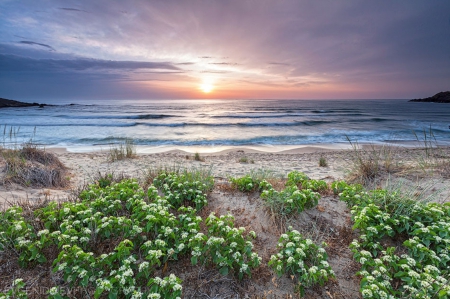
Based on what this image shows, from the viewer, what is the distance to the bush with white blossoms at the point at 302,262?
3.10 m

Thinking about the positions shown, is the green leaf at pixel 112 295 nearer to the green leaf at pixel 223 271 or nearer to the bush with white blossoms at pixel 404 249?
the green leaf at pixel 223 271

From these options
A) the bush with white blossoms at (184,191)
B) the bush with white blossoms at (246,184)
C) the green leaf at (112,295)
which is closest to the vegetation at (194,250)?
the green leaf at (112,295)

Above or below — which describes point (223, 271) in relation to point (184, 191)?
below

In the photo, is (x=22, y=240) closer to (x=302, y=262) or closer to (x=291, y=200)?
(x=302, y=262)

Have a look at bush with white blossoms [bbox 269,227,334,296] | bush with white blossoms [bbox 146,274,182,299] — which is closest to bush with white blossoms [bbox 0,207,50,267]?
bush with white blossoms [bbox 146,274,182,299]

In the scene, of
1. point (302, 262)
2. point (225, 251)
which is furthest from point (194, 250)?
point (302, 262)

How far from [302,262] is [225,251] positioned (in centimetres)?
106

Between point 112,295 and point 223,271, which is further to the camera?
point 223,271

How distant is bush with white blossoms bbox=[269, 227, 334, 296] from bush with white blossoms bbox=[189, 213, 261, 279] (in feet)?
1.16

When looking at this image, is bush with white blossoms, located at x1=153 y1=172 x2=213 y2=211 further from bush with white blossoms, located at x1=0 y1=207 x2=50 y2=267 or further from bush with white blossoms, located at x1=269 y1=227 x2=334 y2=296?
bush with white blossoms, located at x1=0 y1=207 x2=50 y2=267

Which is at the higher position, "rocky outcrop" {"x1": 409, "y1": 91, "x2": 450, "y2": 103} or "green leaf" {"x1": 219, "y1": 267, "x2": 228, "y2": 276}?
"rocky outcrop" {"x1": 409, "y1": 91, "x2": 450, "y2": 103}

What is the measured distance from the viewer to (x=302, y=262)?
3191mm

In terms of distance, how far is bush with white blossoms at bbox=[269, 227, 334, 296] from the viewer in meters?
3.10

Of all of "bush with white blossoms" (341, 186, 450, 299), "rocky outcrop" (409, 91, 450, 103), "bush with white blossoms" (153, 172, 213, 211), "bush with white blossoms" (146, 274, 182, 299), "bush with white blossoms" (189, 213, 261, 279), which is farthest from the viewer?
"rocky outcrop" (409, 91, 450, 103)
